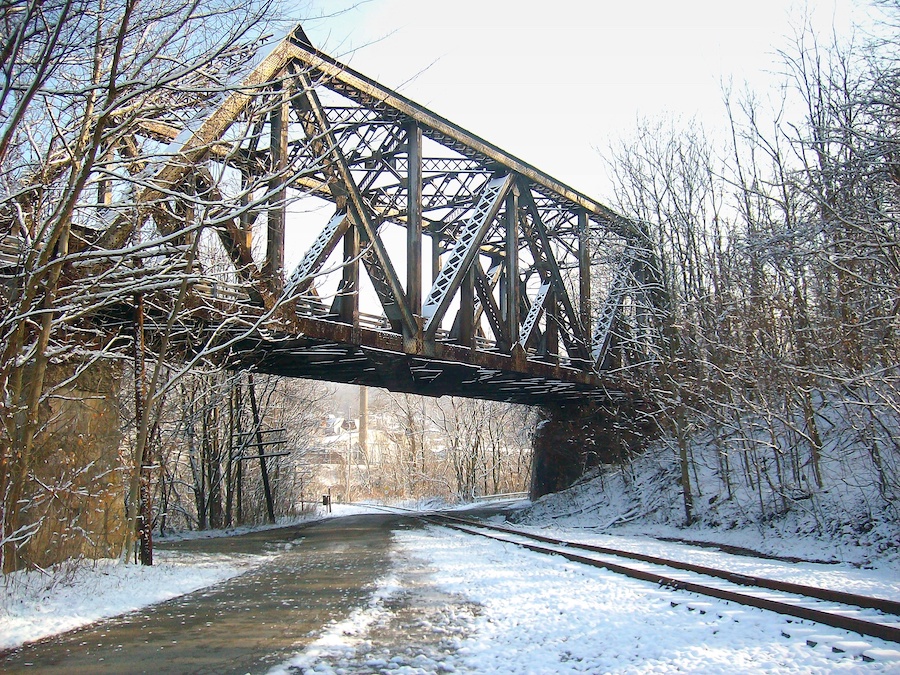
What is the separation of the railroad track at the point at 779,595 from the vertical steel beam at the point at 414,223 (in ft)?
23.5

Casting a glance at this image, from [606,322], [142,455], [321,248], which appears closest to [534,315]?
[606,322]

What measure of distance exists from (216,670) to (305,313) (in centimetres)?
943

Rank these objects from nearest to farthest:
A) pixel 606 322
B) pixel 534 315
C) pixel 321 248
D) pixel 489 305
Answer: pixel 321 248
pixel 489 305
pixel 534 315
pixel 606 322

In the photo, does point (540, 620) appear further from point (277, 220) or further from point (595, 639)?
point (277, 220)

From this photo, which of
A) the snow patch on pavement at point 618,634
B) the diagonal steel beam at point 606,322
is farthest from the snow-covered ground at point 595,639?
the diagonal steel beam at point 606,322

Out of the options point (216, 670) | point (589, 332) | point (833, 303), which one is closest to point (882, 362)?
point (833, 303)

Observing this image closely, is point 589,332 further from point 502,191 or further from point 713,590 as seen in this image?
point 713,590

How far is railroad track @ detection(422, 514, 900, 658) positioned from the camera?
17.4 feet

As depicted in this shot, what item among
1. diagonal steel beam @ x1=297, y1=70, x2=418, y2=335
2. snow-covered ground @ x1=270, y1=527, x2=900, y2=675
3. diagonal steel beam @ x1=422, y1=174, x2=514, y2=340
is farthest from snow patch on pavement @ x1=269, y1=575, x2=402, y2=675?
diagonal steel beam @ x1=422, y1=174, x2=514, y2=340

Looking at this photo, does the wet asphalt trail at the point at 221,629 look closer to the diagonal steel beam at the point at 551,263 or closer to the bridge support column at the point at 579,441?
the diagonal steel beam at the point at 551,263

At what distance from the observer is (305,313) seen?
45.6 feet

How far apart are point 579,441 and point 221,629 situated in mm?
20919

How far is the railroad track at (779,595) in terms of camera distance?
17.4ft

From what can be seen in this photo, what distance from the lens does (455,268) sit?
15.8 meters
